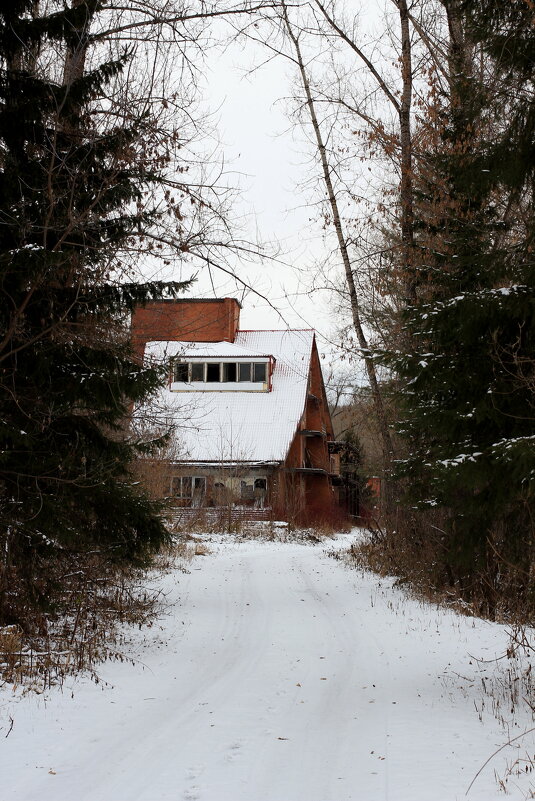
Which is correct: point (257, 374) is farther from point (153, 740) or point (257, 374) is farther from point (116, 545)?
point (153, 740)

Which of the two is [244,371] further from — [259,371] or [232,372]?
[259,371]

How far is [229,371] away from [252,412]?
117 inches

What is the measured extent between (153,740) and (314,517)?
28.8 metres

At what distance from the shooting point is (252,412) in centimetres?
3356

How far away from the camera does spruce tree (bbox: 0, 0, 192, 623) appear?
289 inches

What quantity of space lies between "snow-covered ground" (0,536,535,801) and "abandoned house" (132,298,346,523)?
56.5ft

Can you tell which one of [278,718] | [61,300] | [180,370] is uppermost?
[61,300]

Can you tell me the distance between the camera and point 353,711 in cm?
643

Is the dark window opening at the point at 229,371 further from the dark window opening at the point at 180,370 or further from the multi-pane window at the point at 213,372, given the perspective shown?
the dark window opening at the point at 180,370

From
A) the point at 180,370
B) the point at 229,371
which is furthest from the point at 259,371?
the point at 180,370

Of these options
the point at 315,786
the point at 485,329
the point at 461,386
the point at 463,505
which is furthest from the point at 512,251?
the point at 315,786

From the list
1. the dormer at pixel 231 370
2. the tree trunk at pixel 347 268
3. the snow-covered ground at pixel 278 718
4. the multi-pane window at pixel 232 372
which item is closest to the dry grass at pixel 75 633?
the snow-covered ground at pixel 278 718

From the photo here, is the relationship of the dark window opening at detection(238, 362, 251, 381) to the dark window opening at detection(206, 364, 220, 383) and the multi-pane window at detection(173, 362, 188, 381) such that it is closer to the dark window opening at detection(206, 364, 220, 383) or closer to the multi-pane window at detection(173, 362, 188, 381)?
the dark window opening at detection(206, 364, 220, 383)

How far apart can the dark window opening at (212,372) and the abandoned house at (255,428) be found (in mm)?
49
